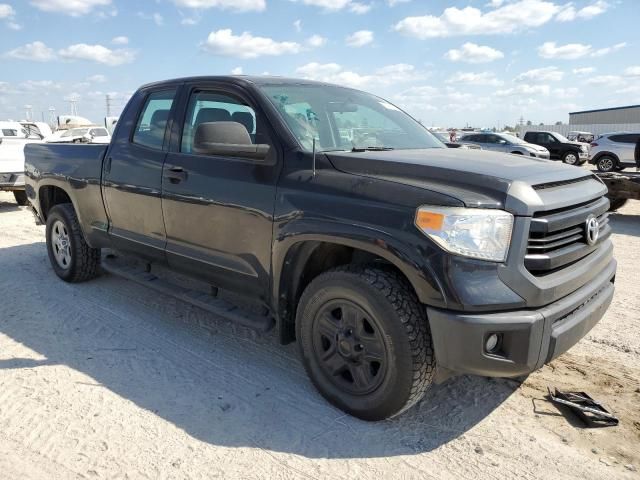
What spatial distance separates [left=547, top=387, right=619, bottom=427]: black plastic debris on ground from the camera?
2957 millimetres

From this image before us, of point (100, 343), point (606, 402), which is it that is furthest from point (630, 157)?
point (100, 343)

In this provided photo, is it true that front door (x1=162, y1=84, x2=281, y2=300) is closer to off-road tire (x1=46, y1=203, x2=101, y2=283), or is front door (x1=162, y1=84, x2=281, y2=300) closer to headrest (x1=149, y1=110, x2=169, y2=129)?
headrest (x1=149, y1=110, x2=169, y2=129)

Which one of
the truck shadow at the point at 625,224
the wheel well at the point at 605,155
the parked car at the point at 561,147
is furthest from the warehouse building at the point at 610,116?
the truck shadow at the point at 625,224

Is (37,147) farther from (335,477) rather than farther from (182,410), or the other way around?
(335,477)

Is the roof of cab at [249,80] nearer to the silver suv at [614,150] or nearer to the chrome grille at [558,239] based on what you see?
the chrome grille at [558,239]

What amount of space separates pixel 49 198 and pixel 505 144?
19500 mm

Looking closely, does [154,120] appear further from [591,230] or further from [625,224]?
[625,224]

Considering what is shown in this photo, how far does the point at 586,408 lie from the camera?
9.96 ft

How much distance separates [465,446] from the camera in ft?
9.16

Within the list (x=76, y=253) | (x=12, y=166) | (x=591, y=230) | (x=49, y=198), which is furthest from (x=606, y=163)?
(x=76, y=253)

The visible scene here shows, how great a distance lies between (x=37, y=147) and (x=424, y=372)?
492 centimetres

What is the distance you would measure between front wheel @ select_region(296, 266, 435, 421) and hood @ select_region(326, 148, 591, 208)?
527mm

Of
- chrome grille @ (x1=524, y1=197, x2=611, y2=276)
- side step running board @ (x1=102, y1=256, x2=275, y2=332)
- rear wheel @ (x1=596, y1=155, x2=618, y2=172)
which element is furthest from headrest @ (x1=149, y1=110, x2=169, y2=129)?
rear wheel @ (x1=596, y1=155, x2=618, y2=172)

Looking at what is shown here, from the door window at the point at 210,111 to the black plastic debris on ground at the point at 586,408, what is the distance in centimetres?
261
